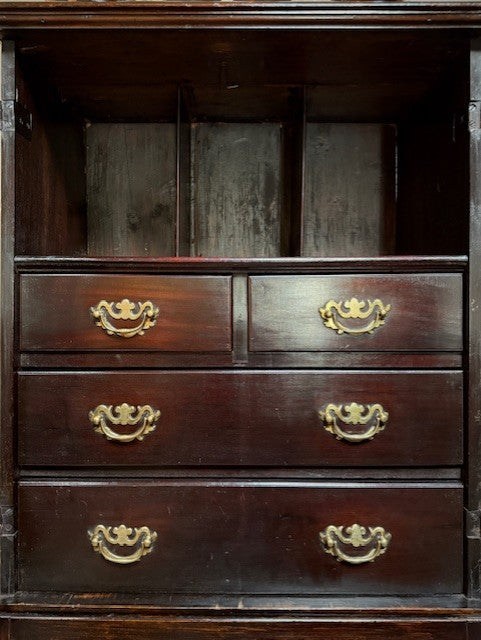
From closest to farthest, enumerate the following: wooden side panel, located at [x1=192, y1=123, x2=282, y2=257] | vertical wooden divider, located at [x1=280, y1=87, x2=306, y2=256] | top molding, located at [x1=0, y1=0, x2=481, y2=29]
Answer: top molding, located at [x1=0, y1=0, x2=481, y2=29], vertical wooden divider, located at [x1=280, y1=87, x2=306, y2=256], wooden side panel, located at [x1=192, y1=123, x2=282, y2=257]

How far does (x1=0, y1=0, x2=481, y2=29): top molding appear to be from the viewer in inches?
45.5

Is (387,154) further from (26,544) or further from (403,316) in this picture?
(26,544)

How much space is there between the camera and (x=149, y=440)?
1236 millimetres

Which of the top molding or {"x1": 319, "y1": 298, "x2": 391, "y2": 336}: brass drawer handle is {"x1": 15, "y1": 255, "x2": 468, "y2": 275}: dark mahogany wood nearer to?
{"x1": 319, "y1": 298, "x2": 391, "y2": 336}: brass drawer handle

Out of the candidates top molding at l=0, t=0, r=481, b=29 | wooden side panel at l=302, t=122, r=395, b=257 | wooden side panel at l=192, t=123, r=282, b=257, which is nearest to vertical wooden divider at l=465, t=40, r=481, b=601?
top molding at l=0, t=0, r=481, b=29

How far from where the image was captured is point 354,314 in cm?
122

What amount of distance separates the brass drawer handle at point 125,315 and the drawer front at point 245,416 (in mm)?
96

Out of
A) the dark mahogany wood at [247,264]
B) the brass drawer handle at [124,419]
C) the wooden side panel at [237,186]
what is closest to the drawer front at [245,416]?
the brass drawer handle at [124,419]

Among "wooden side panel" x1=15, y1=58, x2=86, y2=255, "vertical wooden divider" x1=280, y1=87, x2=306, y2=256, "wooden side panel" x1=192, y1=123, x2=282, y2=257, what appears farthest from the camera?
"wooden side panel" x1=192, y1=123, x2=282, y2=257

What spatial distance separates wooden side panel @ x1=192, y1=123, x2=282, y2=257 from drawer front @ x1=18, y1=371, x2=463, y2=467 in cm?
66

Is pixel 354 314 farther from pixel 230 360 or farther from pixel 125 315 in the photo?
pixel 125 315

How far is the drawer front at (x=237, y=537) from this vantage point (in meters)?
1.23

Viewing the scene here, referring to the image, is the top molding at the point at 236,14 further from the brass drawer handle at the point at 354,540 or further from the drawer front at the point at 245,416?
the brass drawer handle at the point at 354,540

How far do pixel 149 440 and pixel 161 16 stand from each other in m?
0.90
